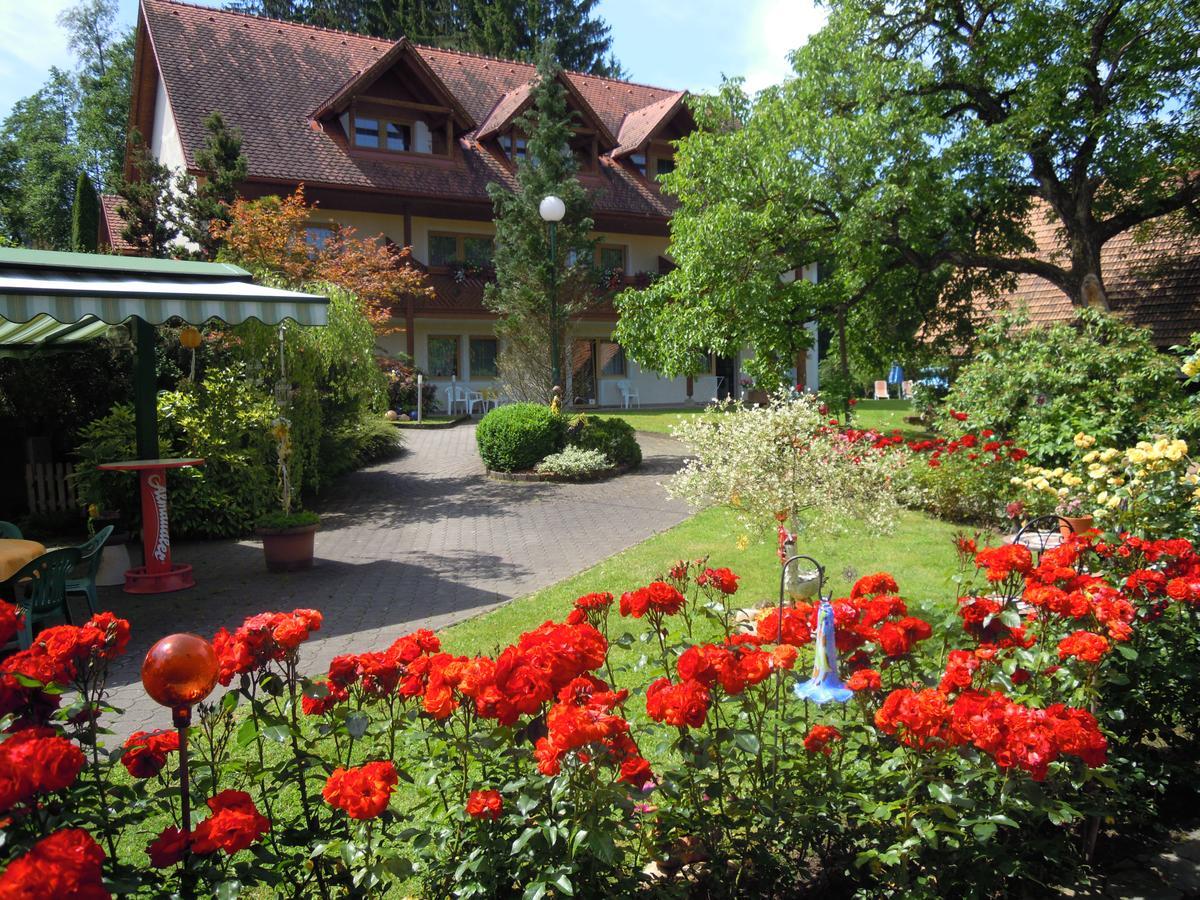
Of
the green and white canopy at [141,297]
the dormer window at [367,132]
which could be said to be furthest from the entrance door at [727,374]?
the green and white canopy at [141,297]

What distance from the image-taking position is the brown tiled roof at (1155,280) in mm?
16859

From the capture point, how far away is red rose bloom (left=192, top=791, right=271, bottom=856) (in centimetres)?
184

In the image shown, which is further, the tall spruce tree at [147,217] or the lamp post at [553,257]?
the lamp post at [553,257]

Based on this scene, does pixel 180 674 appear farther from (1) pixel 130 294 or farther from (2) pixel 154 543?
(2) pixel 154 543

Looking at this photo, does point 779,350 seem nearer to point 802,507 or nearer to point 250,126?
point 802,507

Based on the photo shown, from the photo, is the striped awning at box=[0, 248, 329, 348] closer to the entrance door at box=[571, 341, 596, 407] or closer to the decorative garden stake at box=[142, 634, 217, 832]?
the decorative garden stake at box=[142, 634, 217, 832]

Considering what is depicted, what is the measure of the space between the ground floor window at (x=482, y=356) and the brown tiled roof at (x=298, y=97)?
4534 millimetres

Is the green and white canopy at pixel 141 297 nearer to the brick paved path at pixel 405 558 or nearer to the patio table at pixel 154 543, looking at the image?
the patio table at pixel 154 543

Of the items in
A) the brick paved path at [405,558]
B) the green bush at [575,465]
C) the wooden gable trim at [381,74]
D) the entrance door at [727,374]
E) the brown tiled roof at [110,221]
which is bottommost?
the brick paved path at [405,558]

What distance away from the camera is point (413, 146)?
25.2 metres

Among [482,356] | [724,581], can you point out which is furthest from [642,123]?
[724,581]

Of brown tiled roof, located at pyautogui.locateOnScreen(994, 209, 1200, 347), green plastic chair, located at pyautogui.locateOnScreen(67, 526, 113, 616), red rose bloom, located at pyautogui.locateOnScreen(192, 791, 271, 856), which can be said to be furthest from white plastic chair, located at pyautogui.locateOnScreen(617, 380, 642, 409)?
red rose bloom, located at pyautogui.locateOnScreen(192, 791, 271, 856)

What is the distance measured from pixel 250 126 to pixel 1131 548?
78.4 feet

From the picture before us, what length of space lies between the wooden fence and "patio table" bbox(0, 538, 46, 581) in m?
6.23
